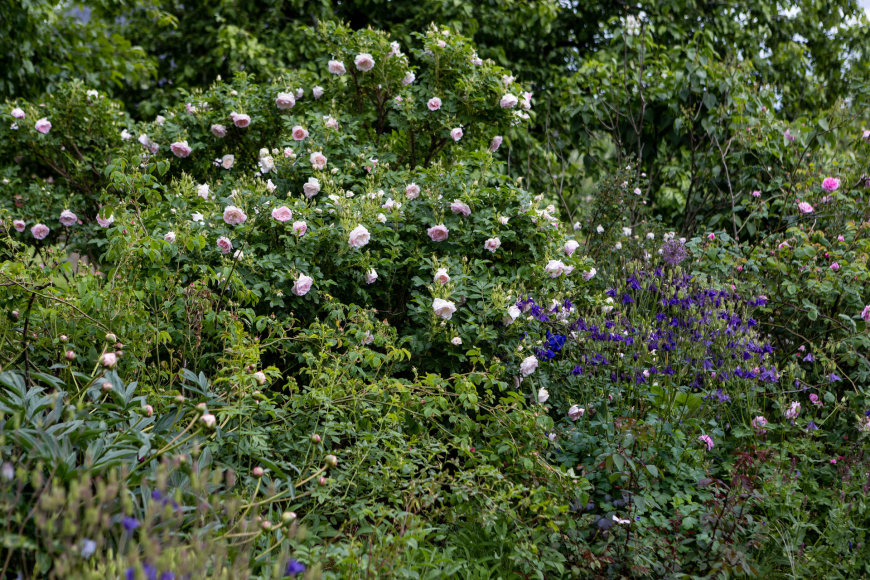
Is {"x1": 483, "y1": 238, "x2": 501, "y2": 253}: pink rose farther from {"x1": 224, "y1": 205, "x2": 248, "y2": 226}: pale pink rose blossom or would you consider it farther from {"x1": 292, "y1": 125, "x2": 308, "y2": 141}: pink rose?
{"x1": 292, "y1": 125, "x2": 308, "y2": 141}: pink rose

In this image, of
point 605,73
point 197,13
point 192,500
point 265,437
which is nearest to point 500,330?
point 265,437

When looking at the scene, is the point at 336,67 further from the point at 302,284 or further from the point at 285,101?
the point at 302,284

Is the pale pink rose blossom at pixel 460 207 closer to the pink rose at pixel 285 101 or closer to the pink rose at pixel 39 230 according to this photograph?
the pink rose at pixel 285 101

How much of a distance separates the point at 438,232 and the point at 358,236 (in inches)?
18.7

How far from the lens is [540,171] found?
681 centimetres

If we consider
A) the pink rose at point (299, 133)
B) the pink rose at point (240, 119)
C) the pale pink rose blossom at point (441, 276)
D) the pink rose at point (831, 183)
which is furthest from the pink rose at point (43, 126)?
the pink rose at point (831, 183)

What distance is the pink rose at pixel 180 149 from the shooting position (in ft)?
14.1

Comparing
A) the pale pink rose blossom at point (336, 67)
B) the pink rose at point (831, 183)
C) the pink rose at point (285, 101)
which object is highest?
the pale pink rose blossom at point (336, 67)

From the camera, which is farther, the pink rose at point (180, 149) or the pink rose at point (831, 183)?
the pink rose at point (831, 183)

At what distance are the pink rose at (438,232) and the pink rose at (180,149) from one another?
6.10ft

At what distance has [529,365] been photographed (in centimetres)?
299

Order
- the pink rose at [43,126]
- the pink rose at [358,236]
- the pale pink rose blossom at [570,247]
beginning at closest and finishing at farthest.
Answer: the pink rose at [358,236], the pale pink rose blossom at [570,247], the pink rose at [43,126]

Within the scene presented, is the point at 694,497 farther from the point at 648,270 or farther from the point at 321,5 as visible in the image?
the point at 321,5

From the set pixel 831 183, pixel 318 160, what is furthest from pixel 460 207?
pixel 831 183
